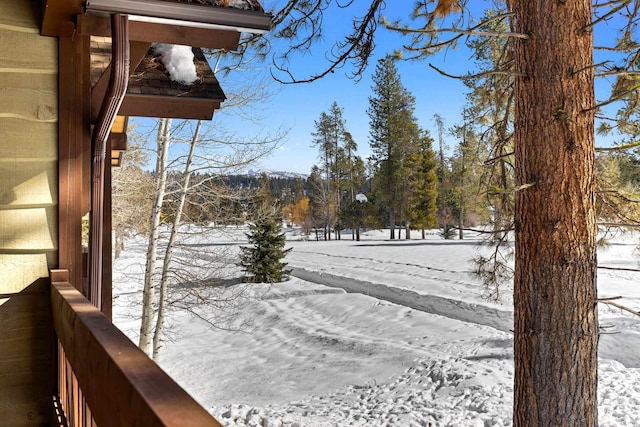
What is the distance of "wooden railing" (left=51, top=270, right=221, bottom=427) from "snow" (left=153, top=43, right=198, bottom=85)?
208 centimetres

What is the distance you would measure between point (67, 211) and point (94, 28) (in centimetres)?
69

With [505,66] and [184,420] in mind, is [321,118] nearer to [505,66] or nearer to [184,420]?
[505,66]

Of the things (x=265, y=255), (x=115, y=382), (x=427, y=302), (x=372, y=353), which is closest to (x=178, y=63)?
(x=115, y=382)

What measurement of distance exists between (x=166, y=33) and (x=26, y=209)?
853 millimetres

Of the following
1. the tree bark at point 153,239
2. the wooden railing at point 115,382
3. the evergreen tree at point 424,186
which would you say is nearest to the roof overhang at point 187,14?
the wooden railing at point 115,382

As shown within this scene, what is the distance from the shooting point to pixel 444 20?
471cm

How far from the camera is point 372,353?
8.98 meters

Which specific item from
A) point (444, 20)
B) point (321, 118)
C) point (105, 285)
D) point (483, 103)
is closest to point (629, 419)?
point (483, 103)

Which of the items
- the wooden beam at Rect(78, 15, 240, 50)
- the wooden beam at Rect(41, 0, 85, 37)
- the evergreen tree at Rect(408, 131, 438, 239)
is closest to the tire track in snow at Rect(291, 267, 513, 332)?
the wooden beam at Rect(78, 15, 240, 50)

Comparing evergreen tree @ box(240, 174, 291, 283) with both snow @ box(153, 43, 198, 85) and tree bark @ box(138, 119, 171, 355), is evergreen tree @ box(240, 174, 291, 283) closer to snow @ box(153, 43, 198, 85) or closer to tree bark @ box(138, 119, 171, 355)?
tree bark @ box(138, 119, 171, 355)

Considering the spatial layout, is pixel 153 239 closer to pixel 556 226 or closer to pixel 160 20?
pixel 556 226

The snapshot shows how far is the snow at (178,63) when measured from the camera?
320 centimetres

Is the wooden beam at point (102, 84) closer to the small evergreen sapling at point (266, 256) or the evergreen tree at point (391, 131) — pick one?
the small evergreen sapling at point (266, 256)

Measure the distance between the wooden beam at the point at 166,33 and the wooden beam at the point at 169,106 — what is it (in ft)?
3.39
